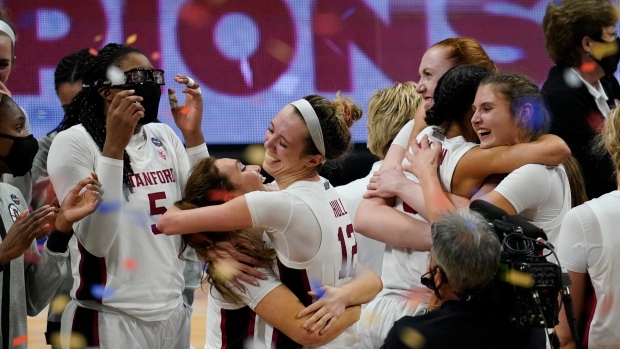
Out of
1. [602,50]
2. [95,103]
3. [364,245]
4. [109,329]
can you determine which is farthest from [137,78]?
[602,50]

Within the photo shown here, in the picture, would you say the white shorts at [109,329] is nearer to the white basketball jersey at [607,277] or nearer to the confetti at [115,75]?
the confetti at [115,75]

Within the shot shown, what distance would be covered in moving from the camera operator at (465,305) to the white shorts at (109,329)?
4.40ft

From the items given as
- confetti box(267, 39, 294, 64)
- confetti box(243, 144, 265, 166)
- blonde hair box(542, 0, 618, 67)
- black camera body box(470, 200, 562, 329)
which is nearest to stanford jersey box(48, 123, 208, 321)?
black camera body box(470, 200, 562, 329)

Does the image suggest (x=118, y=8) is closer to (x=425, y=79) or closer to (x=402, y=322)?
(x=425, y=79)

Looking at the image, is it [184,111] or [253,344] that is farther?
[184,111]

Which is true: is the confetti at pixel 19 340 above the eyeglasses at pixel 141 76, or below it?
below

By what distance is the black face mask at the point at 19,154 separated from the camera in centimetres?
371

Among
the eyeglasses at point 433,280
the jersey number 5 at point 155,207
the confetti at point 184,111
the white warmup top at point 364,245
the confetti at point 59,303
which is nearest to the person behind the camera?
the eyeglasses at point 433,280

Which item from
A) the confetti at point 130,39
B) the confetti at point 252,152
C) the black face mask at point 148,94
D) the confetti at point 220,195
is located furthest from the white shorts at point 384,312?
the confetti at point 130,39

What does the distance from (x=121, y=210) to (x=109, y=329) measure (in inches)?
19.2

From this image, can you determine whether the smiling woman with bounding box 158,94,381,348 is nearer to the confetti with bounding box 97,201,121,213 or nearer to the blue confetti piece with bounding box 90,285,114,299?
the confetti with bounding box 97,201,121,213

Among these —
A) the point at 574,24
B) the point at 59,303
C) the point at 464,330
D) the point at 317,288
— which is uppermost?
the point at 574,24

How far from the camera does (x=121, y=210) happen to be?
3.74m

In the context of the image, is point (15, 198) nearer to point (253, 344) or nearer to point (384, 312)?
point (253, 344)
